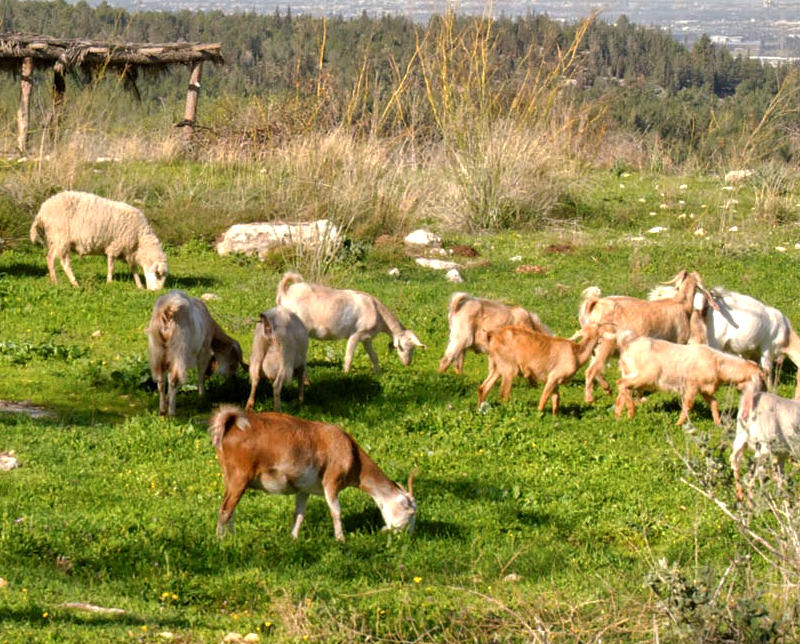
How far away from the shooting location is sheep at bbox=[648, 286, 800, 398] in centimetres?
1318

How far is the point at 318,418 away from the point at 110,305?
5039 millimetres

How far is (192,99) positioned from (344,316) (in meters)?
16.7

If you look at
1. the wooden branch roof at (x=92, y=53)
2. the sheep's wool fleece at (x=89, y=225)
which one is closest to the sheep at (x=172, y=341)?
the sheep's wool fleece at (x=89, y=225)

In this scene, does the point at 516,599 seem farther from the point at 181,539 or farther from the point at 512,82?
the point at 512,82

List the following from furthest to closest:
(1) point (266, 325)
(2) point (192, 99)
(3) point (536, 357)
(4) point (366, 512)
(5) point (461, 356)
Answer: (2) point (192, 99) → (5) point (461, 356) → (3) point (536, 357) → (1) point (266, 325) → (4) point (366, 512)

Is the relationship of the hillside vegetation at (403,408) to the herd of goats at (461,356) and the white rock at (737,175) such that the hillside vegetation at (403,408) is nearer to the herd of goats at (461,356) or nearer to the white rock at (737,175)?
the herd of goats at (461,356)

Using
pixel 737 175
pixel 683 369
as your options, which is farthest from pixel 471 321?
pixel 737 175

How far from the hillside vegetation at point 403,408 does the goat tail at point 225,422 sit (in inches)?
27.7

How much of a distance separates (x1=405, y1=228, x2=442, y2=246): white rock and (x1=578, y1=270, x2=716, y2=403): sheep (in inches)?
285

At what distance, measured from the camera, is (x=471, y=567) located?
7.96m

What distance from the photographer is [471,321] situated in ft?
41.7

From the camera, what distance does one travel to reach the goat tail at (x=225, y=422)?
307 inches

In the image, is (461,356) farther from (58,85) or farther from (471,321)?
(58,85)

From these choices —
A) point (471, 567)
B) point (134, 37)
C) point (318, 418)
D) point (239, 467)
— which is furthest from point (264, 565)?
point (134, 37)
